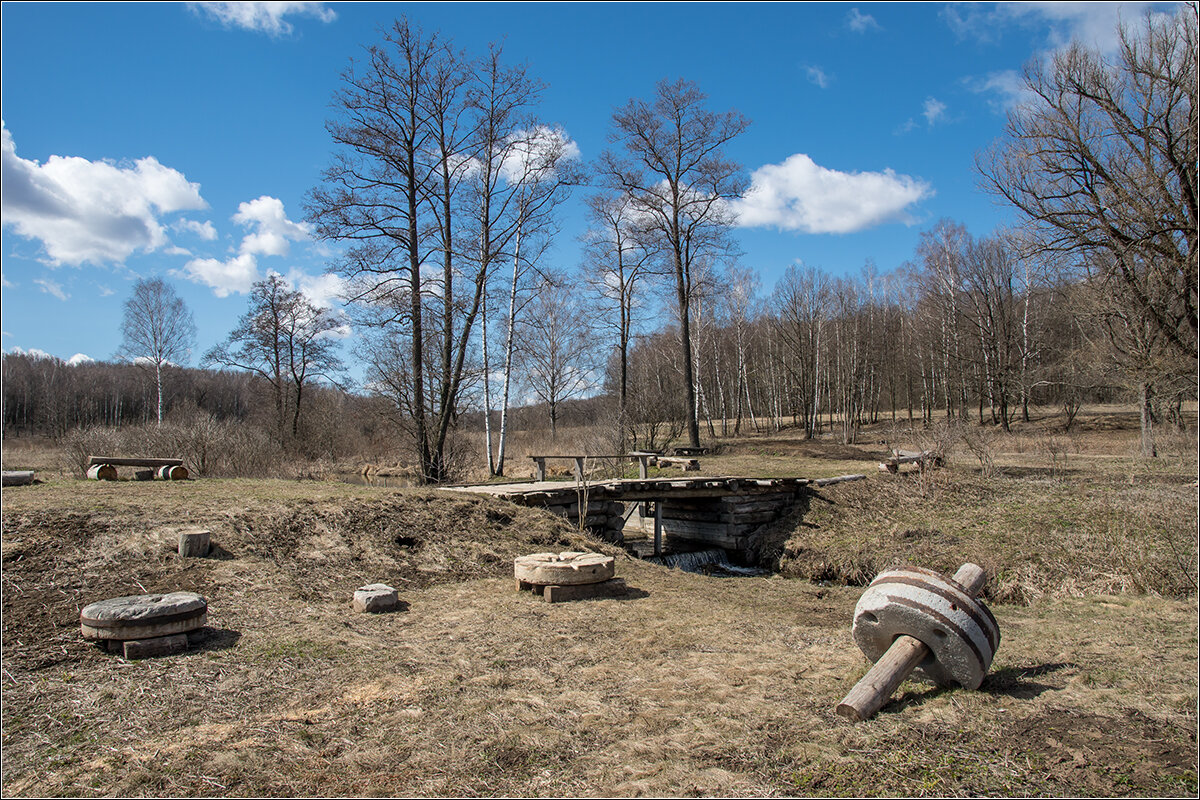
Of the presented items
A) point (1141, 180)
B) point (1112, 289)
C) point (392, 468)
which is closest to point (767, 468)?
point (1112, 289)

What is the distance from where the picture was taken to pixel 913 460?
18078 millimetres

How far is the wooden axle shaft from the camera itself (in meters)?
4.22

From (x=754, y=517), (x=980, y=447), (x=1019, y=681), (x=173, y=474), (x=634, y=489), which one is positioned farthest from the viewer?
(x=980, y=447)

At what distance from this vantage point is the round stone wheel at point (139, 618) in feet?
17.6

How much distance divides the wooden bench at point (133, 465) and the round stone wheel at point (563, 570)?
26.2ft

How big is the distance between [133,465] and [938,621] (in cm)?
1446

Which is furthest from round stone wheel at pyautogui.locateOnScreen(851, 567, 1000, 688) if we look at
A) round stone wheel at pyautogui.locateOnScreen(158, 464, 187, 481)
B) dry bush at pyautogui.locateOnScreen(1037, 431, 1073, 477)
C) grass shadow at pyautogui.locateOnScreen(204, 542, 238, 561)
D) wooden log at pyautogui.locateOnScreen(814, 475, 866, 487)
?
dry bush at pyautogui.locateOnScreen(1037, 431, 1073, 477)

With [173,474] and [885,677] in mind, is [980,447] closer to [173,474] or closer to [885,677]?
[885,677]

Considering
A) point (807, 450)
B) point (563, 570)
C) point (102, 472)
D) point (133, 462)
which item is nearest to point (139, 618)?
point (563, 570)

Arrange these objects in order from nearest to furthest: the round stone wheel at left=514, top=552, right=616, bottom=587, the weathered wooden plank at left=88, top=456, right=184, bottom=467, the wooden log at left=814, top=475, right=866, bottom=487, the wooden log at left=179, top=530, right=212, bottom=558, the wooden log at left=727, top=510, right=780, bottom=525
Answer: the wooden log at left=179, top=530, right=212, bottom=558 < the round stone wheel at left=514, top=552, right=616, bottom=587 < the weathered wooden plank at left=88, top=456, right=184, bottom=467 < the wooden log at left=727, top=510, right=780, bottom=525 < the wooden log at left=814, top=475, right=866, bottom=487

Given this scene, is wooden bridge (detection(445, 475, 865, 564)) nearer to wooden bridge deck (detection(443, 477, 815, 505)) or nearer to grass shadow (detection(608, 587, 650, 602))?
wooden bridge deck (detection(443, 477, 815, 505))

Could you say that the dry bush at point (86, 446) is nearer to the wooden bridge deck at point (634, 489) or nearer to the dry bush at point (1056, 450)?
the wooden bridge deck at point (634, 489)

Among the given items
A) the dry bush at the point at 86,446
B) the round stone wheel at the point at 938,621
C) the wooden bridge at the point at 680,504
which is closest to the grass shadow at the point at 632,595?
the wooden bridge at the point at 680,504

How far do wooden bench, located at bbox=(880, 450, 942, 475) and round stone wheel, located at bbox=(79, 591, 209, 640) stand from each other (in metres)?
15.8
